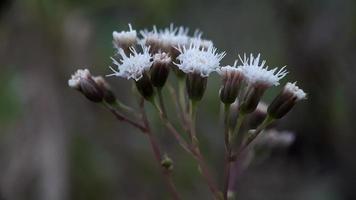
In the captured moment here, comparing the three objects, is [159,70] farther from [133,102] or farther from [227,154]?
[133,102]

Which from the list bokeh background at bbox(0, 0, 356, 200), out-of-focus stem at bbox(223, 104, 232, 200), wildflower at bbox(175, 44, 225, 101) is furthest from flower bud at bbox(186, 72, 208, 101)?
bokeh background at bbox(0, 0, 356, 200)

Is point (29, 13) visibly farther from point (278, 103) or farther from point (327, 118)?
point (278, 103)

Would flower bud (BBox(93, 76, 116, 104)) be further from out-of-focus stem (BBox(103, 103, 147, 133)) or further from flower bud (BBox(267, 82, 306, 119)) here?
flower bud (BBox(267, 82, 306, 119))

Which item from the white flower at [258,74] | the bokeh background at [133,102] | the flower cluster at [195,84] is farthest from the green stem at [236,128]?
the bokeh background at [133,102]

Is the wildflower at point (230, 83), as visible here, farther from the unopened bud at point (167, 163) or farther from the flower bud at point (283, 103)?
the unopened bud at point (167, 163)

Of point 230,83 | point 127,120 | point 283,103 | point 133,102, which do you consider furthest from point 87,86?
point 133,102

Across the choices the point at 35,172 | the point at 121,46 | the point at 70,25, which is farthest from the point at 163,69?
the point at 70,25
